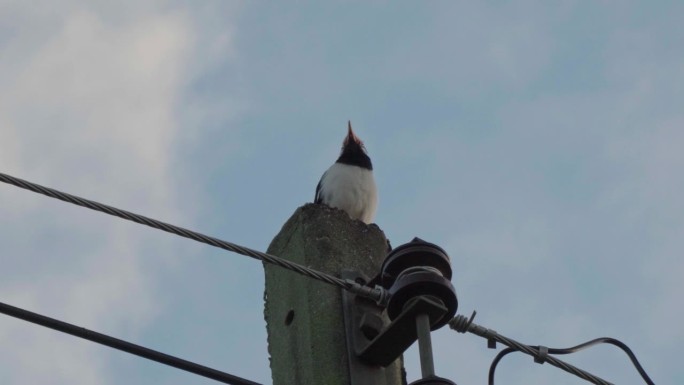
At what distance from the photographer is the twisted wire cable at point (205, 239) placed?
381 centimetres

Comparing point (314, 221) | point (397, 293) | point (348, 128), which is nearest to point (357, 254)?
point (314, 221)

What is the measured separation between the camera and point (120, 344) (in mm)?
3711

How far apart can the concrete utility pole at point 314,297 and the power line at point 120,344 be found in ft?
0.83

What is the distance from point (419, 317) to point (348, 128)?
7.83 metres

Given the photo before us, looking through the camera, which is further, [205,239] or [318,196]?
[318,196]

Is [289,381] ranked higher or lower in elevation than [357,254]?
lower

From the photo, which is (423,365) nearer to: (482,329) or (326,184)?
(482,329)

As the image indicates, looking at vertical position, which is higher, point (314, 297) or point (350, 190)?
point (350, 190)

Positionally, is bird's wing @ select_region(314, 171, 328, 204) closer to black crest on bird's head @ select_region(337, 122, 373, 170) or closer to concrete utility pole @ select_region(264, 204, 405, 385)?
black crest on bird's head @ select_region(337, 122, 373, 170)

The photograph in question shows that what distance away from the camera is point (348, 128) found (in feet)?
37.9

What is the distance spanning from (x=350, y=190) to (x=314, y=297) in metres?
5.17

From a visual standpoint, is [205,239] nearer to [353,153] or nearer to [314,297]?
[314,297]

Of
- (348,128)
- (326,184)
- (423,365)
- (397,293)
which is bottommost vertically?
(423,365)

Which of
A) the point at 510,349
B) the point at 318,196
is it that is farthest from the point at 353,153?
the point at 510,349
